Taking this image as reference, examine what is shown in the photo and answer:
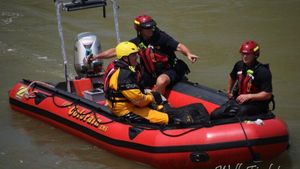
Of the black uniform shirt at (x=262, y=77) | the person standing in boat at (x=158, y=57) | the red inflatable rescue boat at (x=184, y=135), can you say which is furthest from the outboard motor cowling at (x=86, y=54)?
the black uniform shirt at (x=262, y=77)

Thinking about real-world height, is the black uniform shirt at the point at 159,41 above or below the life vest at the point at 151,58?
above

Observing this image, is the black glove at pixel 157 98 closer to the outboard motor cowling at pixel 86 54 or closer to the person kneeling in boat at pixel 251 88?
the person kneeling in boat at pixel 251 88

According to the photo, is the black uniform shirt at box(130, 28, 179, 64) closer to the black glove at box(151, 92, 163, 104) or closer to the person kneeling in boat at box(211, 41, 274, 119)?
the black glove at box(151, 92, 163, 104)

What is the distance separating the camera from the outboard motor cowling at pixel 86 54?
709 centimetres

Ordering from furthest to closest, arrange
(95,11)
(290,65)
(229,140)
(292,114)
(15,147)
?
(95,11), (290,65), (292,114), (15,147), (229,140)

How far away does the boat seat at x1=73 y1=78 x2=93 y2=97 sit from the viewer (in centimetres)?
702

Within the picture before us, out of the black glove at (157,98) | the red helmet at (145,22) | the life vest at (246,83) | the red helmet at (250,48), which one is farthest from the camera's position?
the red helmet at (145,22)

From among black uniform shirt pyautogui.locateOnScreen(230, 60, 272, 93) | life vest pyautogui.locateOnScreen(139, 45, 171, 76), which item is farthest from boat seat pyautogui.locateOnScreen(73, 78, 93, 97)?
black uniform shirt pyautogui.locateOnScreen(230, 60, 272, 93)

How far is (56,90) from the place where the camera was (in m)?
6.77

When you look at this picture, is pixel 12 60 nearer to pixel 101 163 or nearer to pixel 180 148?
pixel 101 163

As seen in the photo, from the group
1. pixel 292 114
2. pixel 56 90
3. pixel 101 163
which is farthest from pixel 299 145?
pixel 56 90

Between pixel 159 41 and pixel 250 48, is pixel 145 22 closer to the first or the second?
pixel 159 41

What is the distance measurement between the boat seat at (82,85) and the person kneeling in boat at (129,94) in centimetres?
129

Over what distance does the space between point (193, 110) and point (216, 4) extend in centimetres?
679
